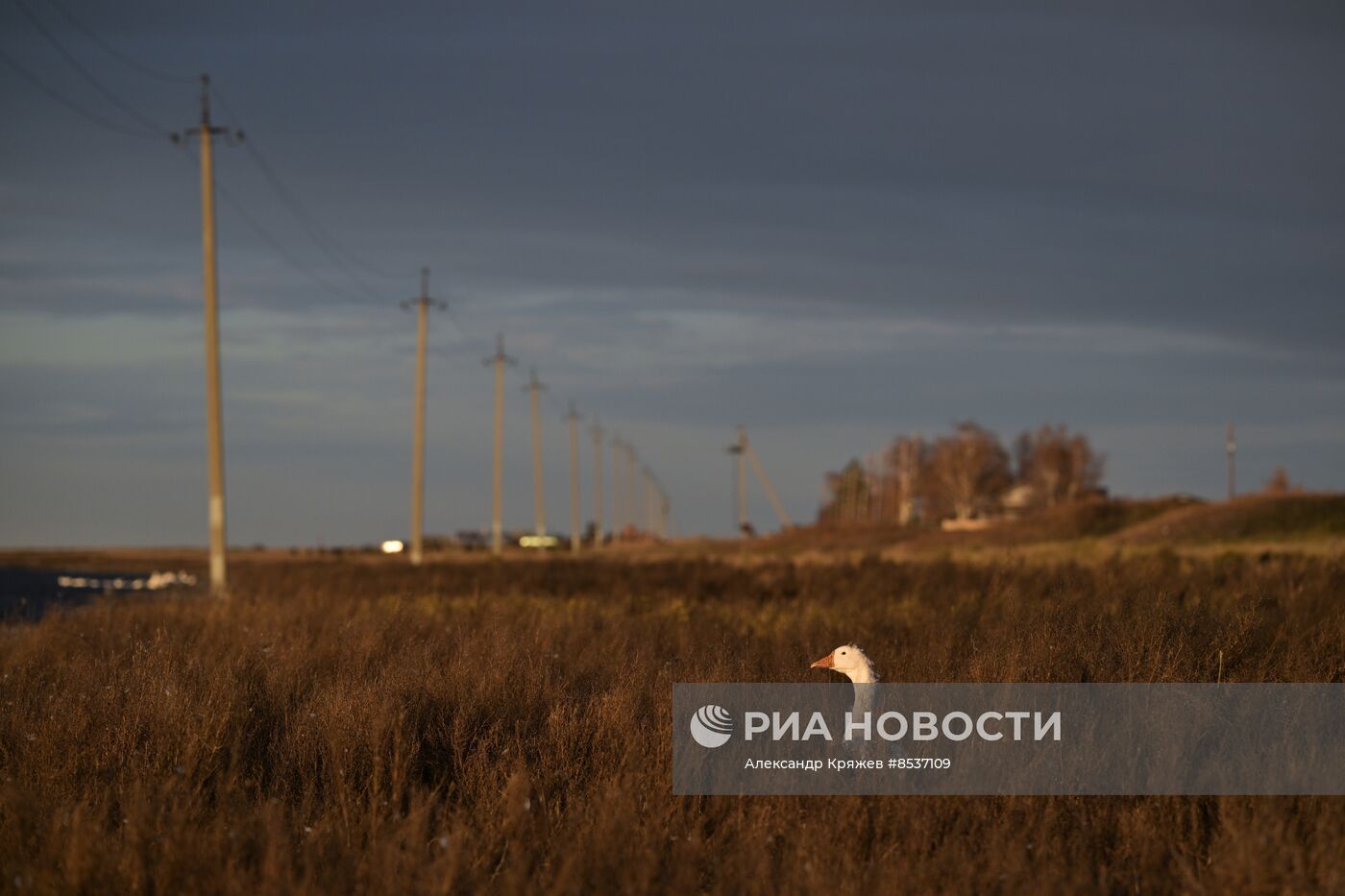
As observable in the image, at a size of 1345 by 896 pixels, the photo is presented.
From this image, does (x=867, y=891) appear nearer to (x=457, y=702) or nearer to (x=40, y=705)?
(x=457, y=702)

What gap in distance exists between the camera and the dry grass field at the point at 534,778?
7141 mm

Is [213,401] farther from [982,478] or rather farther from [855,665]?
[982,478]

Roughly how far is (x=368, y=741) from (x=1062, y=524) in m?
63.4

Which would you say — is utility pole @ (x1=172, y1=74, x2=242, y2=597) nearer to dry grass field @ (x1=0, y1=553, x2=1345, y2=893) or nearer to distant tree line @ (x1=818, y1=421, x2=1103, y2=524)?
dry grass field @ (x1=0, y1=553, x2=1345, y2=893)

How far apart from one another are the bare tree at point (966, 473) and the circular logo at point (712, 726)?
11213cm

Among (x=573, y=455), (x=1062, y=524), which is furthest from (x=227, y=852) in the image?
(x=573, y=455)

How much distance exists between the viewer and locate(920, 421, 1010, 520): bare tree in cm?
13225

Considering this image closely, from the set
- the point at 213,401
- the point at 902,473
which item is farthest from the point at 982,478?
the point at 213,401

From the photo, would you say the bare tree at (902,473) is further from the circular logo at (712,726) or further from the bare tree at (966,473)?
the circular logo at (712,726)

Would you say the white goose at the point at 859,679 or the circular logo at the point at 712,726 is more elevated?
the white goose at the point at 859,679

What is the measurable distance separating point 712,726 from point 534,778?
1547 mm

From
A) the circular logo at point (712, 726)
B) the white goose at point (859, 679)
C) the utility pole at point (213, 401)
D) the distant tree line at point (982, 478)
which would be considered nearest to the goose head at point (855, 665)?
the white goose at point (859, 679)

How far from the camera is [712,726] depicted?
9859 mm

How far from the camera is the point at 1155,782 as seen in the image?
27.7ft
